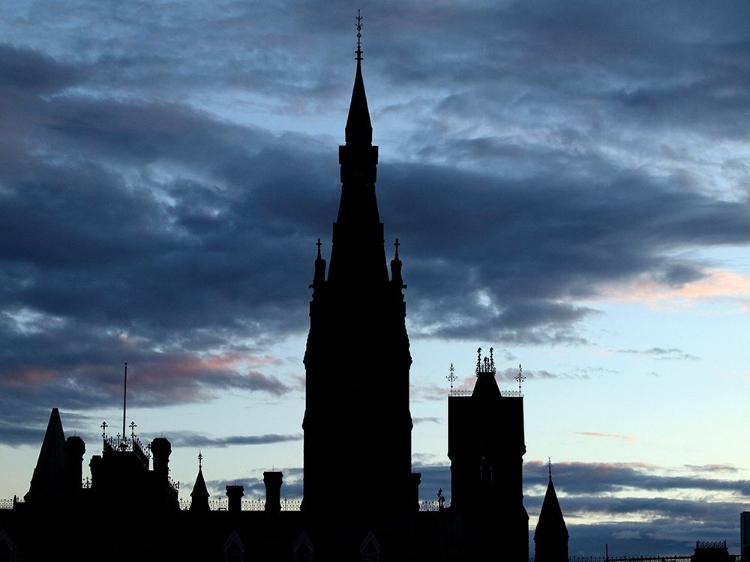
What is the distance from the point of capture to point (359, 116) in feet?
614

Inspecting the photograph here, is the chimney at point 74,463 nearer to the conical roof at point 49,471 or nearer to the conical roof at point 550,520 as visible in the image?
the conical roof at point 49,471

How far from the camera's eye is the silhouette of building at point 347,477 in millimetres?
163500

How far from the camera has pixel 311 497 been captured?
574 feet

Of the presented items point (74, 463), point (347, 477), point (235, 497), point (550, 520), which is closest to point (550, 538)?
point (550, 520)

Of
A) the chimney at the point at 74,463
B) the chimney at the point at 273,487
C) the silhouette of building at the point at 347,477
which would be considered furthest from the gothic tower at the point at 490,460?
the chimney at the point at 74,463

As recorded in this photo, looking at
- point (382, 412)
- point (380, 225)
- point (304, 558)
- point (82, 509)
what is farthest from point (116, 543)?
point (380, 225)

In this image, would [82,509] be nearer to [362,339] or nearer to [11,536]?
[11,536]

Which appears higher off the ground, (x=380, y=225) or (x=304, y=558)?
(x=380, y=225)

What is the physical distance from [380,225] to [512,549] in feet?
105

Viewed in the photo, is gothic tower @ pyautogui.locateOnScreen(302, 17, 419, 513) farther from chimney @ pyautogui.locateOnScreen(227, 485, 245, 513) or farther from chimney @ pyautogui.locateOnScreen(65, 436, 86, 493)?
chimney @ pyautogui.locateOnScreen(65, 436, 86, 493)

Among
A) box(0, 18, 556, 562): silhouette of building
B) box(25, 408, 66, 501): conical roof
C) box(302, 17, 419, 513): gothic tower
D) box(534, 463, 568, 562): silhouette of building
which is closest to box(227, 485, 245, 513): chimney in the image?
box(0, 18, 556, 562): silhouette of building

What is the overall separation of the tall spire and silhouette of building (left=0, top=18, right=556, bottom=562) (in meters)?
0.12

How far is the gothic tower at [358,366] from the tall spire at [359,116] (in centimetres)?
8

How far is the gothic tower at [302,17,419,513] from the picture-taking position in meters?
176
